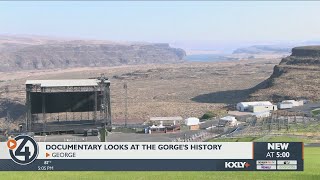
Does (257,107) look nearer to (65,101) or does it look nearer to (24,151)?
(65,101)

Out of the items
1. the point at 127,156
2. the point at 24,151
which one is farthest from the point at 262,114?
the point at 24,151

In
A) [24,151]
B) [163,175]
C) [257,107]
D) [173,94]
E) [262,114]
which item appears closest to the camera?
[24,151]

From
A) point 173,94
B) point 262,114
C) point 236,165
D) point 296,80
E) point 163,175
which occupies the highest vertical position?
point 236,165

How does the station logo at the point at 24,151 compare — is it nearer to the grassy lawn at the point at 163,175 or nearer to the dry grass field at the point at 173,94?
the grassy lawn at the point at 163,175

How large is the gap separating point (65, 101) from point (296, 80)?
71.6 meters

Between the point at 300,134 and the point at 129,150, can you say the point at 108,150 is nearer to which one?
the point at 129,150

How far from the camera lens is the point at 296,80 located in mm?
121125

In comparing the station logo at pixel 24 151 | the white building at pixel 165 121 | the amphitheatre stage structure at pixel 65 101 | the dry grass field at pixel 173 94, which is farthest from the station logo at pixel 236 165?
the dry grass field at pixel 173 94

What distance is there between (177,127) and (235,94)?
6593 cm

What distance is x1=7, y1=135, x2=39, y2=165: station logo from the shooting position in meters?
21.2

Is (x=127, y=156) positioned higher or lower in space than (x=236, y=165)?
higher

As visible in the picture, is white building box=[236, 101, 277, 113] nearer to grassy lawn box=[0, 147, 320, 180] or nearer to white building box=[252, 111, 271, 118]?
white building box=[252, 111, 271, 118]

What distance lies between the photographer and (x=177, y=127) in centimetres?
6931

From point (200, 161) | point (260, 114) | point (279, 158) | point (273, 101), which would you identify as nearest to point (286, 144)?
point (279, 158)
